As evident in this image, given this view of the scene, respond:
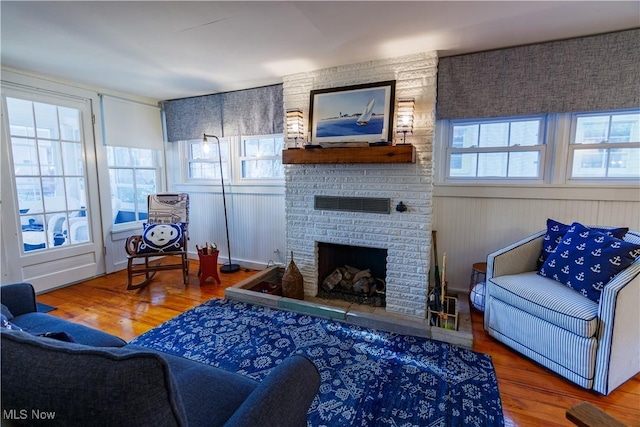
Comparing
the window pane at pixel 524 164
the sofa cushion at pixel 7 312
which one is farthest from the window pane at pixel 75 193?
the window pane at pixel 524 164

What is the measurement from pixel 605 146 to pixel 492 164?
780 mm

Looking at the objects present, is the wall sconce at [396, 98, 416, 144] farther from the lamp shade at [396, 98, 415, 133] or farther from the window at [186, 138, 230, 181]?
the window at [186, 138, 230, 181]

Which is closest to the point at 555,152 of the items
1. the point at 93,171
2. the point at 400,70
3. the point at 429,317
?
the point at 400,70

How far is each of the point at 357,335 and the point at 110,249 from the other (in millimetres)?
3177

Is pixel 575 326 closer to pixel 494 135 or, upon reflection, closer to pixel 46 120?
pixel 494 135

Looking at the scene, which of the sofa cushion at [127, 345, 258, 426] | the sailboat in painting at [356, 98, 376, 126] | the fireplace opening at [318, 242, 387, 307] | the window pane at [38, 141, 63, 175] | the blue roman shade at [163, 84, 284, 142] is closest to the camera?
the sofa cushion at [127, 345, 258, 426]

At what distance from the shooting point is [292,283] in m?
2.87

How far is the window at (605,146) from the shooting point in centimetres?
232

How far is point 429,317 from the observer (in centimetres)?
239

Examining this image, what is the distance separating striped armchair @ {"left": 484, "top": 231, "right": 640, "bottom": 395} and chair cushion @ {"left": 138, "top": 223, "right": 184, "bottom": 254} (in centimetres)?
307

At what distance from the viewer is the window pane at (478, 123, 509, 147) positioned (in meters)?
2.68

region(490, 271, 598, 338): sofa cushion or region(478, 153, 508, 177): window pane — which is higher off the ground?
region(478, 153, 508, 177): window pane

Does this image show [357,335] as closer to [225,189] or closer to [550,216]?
[550,216]

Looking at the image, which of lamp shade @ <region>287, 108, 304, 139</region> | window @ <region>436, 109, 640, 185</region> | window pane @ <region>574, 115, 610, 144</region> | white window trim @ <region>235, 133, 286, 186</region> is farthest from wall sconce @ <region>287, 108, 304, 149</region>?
window pane @ <region>574, 115, 610, 144</region>
